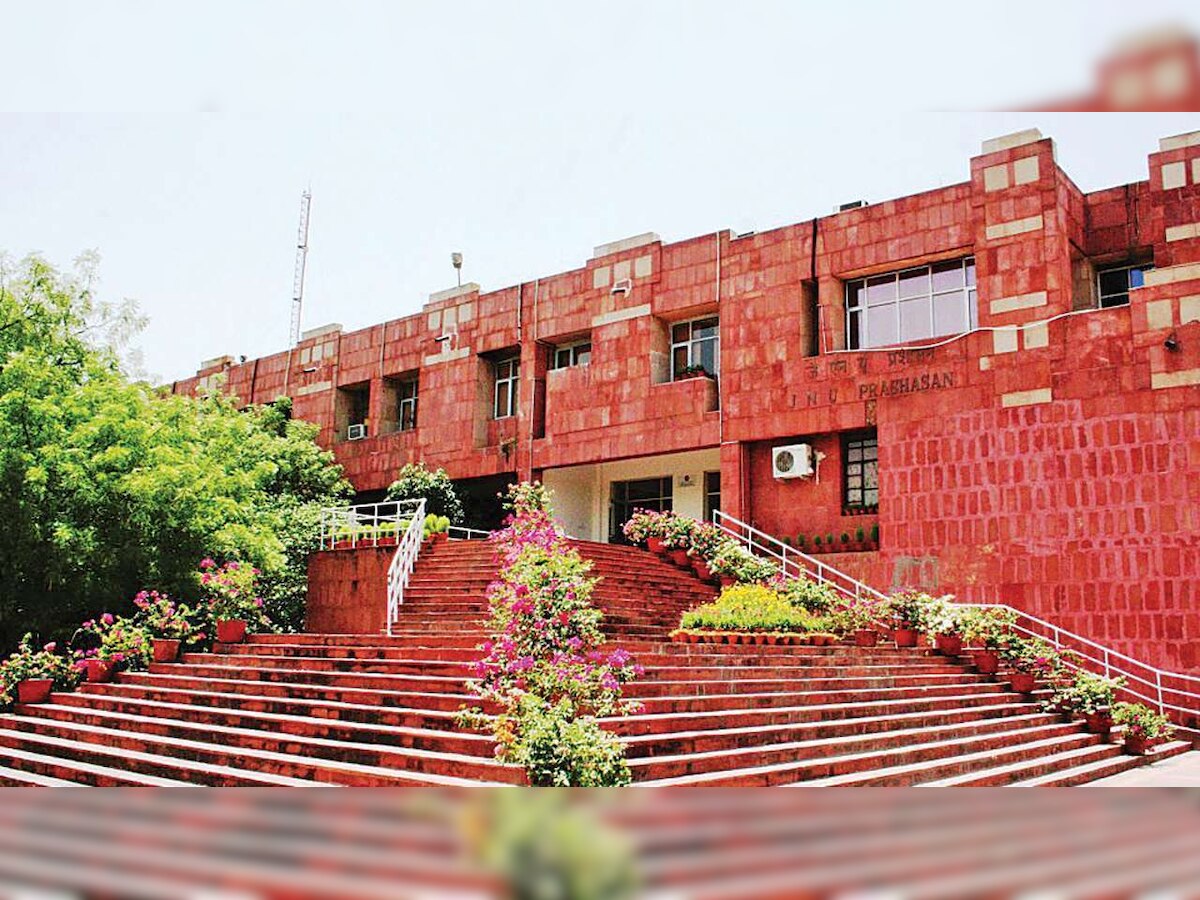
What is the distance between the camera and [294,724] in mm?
7945

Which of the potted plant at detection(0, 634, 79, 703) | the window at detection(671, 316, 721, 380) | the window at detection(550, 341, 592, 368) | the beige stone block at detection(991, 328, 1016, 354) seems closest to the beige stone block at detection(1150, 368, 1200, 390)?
the beige stone block at detection(991, 328, 1016, 354)

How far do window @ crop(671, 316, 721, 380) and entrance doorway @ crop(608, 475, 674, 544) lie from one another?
7.25 feet

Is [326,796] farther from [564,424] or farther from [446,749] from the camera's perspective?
[564,424]

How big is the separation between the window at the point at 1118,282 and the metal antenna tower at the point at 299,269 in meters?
17.5

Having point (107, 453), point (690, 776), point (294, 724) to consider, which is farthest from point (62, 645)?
point (690, 776)

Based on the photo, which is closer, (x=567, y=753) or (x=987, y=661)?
(x=567, y=753)

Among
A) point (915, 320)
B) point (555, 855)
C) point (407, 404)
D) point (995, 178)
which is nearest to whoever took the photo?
point (555, 855)

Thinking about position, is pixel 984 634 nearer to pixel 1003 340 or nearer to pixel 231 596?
pixel 1003 340

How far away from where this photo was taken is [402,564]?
1402cm

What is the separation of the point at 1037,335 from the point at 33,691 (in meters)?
12.9

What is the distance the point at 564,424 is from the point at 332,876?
697 inches

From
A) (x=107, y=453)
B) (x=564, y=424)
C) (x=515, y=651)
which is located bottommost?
(x=515, y=651)

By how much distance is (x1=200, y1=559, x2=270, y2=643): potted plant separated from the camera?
1242 cm

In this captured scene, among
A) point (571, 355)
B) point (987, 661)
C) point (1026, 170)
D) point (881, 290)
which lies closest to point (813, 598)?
point (987, 661)
